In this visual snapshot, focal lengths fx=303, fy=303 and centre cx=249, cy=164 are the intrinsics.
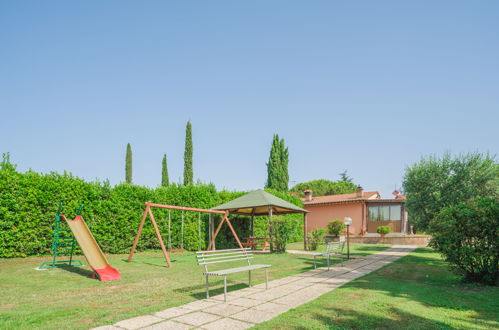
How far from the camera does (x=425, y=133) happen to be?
1641cm

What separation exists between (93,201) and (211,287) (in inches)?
319

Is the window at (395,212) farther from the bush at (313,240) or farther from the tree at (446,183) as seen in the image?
the bush at (313,240)

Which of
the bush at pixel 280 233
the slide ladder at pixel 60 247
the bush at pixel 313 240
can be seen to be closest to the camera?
the slide ladder at pixel 60 247

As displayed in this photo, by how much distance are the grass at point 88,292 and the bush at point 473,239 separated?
4008 mm

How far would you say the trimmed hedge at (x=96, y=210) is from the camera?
1012 centimetres

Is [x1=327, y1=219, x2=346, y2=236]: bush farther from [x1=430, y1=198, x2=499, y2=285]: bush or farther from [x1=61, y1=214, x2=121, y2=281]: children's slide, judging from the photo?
[x1=61, y1=214, x2=121, y2=281]: children's slide

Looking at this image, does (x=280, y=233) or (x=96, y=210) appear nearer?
(x=96, y=210)

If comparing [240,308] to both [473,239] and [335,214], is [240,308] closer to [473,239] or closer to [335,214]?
[473,239]

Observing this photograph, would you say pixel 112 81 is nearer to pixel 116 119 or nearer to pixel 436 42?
pixel 116 119

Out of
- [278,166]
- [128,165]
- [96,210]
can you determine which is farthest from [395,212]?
[128,165]

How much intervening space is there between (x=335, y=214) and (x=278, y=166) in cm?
909

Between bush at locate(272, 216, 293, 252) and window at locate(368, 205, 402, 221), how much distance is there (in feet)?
54.6

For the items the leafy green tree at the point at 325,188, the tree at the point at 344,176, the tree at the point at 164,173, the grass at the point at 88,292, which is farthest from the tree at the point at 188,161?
the tree at the point at 344,176

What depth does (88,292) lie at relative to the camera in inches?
243
